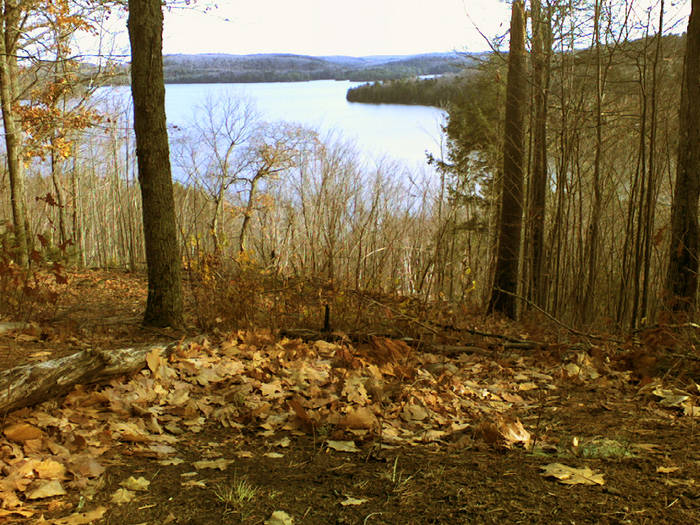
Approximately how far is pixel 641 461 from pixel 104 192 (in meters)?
30.2

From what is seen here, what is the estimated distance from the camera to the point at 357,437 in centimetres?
298

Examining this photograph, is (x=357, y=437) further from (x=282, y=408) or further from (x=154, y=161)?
(x=154, y=161)

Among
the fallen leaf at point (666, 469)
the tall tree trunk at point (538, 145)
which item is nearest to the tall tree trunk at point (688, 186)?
the tall tree trunk at point (538, 145)

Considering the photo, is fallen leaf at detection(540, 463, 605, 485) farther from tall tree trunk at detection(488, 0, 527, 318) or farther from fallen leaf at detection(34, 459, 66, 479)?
tall tree trunk at detection(488, 0, 527, 318)

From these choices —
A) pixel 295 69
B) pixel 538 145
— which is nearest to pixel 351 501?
pixel 538 145

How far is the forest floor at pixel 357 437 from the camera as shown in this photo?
215cm

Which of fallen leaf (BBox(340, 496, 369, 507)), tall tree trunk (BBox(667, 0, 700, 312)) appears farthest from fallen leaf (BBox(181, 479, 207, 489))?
tall tree trunk (BBox(667, 0, 700, 312))

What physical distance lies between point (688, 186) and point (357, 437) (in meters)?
6.24

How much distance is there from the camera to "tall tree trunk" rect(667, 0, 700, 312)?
684 cm

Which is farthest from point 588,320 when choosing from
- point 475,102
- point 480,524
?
point 475,102

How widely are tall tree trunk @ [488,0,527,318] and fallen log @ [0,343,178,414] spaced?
7433 mm

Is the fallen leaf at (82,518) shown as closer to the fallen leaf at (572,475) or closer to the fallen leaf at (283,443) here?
the fallen leaf at (283,443)

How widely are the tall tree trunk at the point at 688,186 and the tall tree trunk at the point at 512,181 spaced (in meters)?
2.92

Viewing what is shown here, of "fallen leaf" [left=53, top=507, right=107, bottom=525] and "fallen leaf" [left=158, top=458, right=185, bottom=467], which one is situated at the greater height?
"fallen leaf" [left=53, top=507, right=107, bottom=525]
